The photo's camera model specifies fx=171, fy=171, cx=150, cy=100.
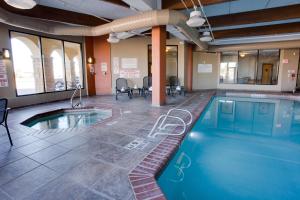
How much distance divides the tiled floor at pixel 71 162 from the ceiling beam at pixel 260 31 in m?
6.18

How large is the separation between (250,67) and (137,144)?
1283 cm

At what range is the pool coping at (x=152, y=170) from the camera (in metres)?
1.63

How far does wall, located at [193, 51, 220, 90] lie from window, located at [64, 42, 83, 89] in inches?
247

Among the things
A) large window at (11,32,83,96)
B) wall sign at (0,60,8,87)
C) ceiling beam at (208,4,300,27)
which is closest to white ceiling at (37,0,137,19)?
large window at (11,32,83,96)

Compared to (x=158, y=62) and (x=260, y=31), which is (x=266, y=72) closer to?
(x=260, y=31)

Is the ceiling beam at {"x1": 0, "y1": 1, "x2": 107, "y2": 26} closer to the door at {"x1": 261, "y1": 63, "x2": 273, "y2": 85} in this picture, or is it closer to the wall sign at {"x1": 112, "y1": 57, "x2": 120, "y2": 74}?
the wall sign at {"x1": 112, "y1": 57, "x2": 120, "y2": 74}

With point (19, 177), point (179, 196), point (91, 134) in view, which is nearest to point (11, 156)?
point (19, 177)

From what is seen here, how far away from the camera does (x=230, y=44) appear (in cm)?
917

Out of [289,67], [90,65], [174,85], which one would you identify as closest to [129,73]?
[90,65]

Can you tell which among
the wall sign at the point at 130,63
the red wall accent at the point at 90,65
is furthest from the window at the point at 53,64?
the wall sign at the point at 130,63

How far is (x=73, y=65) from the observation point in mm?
7875

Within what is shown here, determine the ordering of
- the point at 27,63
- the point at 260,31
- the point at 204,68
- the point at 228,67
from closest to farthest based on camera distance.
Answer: the point at 27,63 < the point at 260,31 < the point at 204,68 < the point at 228,67

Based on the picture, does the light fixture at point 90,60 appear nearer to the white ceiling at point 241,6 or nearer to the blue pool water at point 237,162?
the white ceiling at point 241,6

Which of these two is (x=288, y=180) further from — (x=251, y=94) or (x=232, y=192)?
(x=251, y=94)
